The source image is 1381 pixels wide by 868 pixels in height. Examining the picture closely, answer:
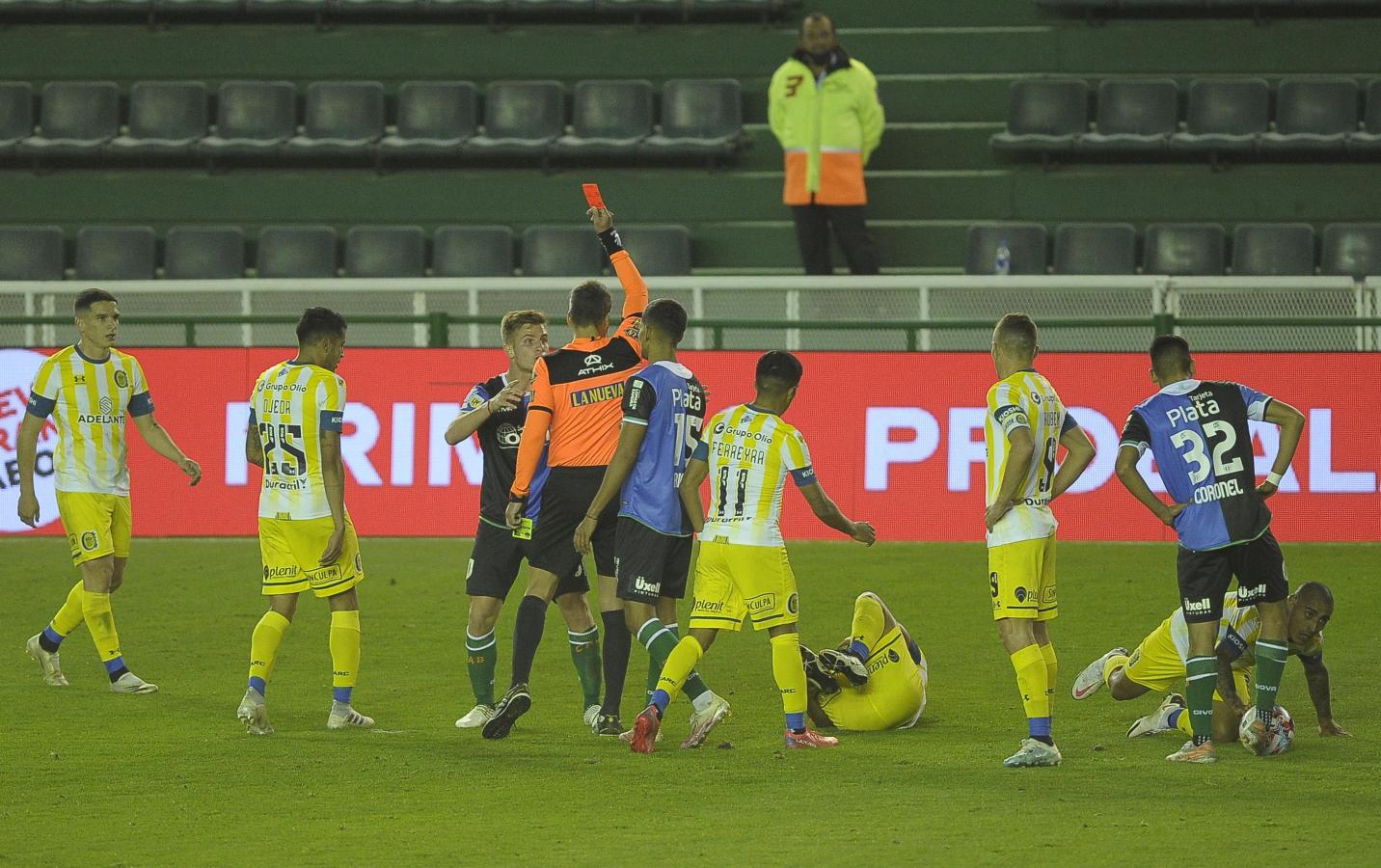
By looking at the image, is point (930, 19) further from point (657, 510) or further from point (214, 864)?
point (214, 864)

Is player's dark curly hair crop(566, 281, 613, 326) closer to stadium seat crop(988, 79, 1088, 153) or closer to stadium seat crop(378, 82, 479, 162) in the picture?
stadium seat crop(988, 79, 1088, 153)

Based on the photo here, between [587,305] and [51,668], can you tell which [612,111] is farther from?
[587,305]

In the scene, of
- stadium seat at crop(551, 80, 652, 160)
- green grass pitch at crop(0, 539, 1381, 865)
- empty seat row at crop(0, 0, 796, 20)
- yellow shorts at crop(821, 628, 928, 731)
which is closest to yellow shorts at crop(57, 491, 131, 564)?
green grass pitch at crop(0, 539, 1381, 865)

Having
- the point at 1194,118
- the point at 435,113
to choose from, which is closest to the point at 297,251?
the point at 435,113

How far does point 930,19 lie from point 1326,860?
1671 cm

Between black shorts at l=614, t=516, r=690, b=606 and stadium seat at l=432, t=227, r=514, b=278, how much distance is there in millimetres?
11428

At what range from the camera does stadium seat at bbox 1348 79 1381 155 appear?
754 inches

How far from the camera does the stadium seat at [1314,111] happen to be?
1944 cm

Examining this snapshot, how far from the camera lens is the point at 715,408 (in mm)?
15023

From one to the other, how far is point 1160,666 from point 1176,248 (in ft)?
35.7

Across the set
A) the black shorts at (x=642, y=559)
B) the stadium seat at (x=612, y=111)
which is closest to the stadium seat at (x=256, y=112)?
the stadium seat at (x=612, y=111)

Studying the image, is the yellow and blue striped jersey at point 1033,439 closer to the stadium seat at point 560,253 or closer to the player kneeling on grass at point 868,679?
the player kneeling on grass at point 868,679

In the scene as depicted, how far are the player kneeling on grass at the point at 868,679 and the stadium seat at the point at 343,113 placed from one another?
13.5 meters

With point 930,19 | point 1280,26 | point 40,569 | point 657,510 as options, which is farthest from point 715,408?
point 1280,26
